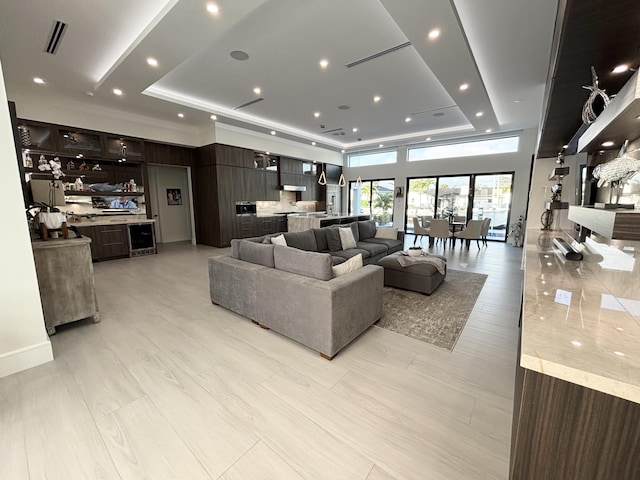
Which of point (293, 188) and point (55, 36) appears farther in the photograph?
point (293, 188)

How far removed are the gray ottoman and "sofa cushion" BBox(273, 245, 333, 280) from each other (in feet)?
6.09

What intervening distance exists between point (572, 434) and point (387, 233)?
548 centimetres

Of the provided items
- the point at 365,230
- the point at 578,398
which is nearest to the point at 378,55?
the point at 365,230

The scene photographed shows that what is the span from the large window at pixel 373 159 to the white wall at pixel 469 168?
0.66 feet

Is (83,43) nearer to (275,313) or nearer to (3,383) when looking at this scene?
(3,383)

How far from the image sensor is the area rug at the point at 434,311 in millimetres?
2766

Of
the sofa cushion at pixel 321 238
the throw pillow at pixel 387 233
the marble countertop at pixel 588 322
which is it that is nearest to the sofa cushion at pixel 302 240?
the sofa cushion at pixel 321 238

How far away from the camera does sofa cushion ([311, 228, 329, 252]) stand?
185 inches

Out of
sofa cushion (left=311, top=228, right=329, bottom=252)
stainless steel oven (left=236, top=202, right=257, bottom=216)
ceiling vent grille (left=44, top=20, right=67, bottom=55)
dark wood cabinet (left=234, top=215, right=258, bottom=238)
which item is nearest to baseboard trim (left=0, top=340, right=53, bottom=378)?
sofa cushion (left=311, top=228, right=329, bottom=252)

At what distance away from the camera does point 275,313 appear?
2.67m

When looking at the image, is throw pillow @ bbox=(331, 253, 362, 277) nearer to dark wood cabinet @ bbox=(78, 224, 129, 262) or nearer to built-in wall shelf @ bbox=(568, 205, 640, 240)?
built-in wall shelf @ bbox=(568, 205, 640, 240)

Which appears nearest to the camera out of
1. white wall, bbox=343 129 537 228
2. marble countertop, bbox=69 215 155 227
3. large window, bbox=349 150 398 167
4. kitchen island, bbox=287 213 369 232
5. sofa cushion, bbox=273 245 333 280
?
sofa cushion, bbox=273 245 333 280

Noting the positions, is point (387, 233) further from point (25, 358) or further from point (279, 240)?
point (25, 358)

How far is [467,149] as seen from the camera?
8.54 metres
